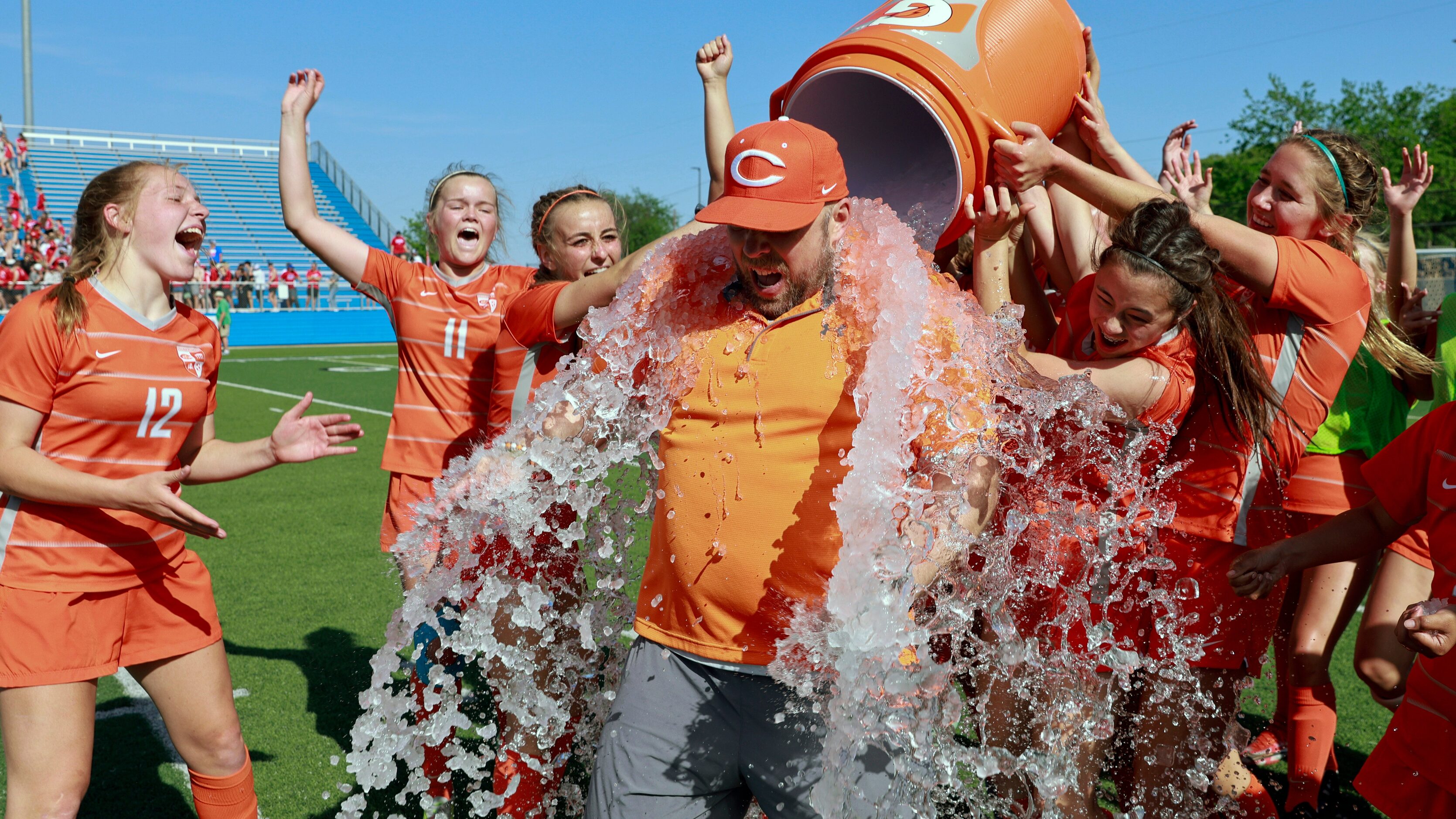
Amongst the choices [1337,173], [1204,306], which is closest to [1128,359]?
[1204,306]

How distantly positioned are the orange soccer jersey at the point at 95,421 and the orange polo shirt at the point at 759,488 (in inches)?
63.6

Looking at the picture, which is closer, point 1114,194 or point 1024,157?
point 1024,157

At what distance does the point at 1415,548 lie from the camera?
10.4ft

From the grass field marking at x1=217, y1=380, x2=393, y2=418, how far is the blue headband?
41.2 feet

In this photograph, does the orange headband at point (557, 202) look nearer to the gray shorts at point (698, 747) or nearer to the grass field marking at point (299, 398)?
the gray shorts at point (698, 747)

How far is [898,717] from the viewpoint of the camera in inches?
81.9

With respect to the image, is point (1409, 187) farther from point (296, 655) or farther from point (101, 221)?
point (296, 655)

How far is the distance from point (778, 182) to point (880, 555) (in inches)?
31.6

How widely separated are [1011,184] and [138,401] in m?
2.45

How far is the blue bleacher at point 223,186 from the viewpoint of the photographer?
44.0m

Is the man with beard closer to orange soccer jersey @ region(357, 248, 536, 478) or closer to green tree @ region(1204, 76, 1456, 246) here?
orange soccer jersey @ region(357, 248, 536, 478)

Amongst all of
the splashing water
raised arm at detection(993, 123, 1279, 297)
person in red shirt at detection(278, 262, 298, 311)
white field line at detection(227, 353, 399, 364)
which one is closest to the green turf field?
the splashing water

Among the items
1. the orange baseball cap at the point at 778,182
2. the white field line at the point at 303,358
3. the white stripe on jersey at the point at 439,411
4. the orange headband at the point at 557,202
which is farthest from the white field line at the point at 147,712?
the white field line at the point at 303,358

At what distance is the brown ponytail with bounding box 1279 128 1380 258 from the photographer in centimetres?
297
